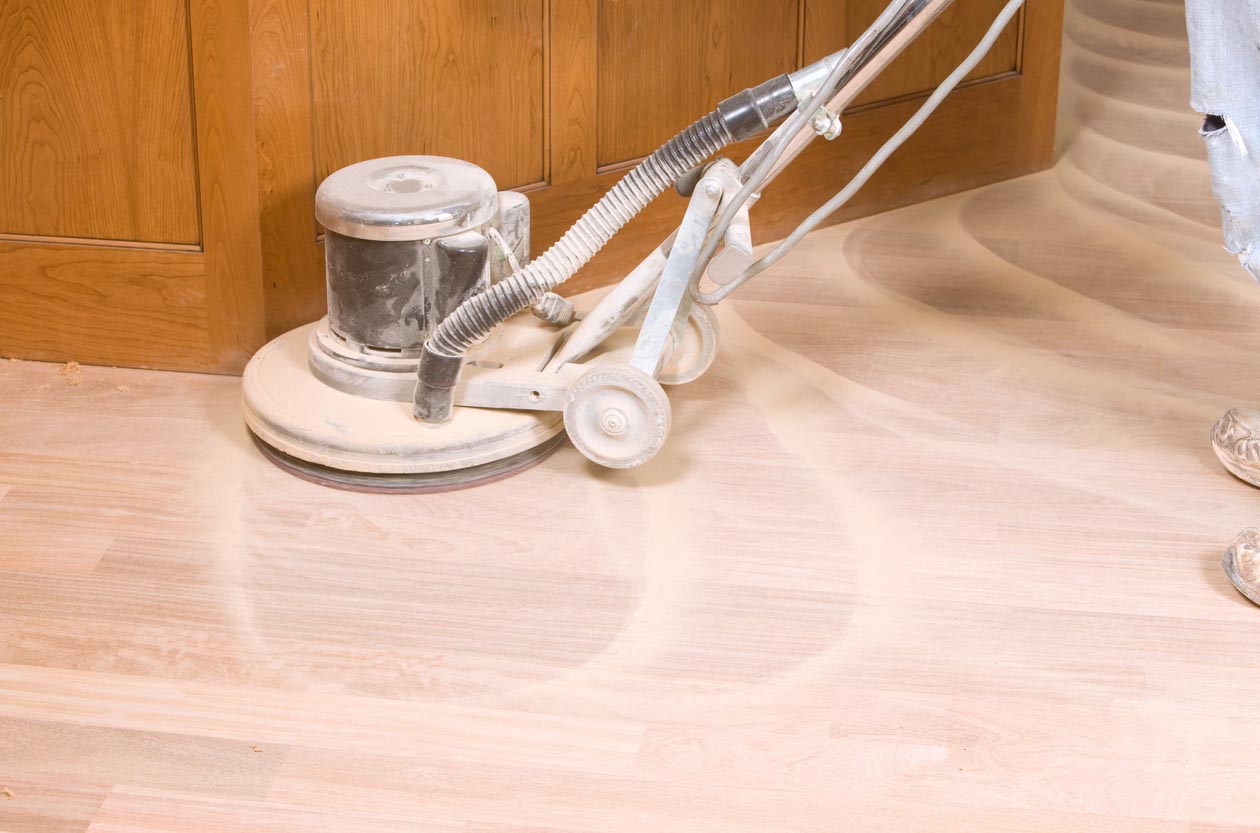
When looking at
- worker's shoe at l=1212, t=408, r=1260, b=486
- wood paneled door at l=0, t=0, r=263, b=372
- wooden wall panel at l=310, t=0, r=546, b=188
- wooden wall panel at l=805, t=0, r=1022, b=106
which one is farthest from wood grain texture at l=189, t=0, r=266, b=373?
Answer: worker's shoe at l=1212, t=408, r=1260, b=486

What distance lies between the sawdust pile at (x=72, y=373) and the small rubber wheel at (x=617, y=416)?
83 cm

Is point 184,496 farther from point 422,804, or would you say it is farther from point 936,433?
point 936,433

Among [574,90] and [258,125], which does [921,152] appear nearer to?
[574,90]

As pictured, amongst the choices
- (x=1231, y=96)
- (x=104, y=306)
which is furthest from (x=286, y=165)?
(x=1231, y=96)

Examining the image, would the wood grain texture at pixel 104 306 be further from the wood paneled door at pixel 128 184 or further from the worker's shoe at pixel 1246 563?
the worker's shoe at pixel 1246 563

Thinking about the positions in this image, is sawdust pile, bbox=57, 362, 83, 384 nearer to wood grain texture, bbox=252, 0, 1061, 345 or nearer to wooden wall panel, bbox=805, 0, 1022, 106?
wood grain texture, bbox=252, 0, 1061, 345

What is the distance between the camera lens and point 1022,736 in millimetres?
1593

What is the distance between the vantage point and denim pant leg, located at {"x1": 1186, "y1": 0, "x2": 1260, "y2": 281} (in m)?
1.74

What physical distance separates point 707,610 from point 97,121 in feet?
3.87

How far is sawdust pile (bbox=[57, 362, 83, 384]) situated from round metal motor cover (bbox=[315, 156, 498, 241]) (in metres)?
0.55

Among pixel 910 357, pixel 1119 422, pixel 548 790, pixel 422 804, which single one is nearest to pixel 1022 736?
pixel 548 790

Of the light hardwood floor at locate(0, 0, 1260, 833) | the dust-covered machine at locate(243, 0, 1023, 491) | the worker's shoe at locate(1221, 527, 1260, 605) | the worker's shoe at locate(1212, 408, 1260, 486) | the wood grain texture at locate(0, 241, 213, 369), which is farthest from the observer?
the wood grain texture at locate(0, 241, 213, 369)

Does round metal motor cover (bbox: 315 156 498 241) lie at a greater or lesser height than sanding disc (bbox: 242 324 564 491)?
greater

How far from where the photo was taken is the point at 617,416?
6.42 feet
